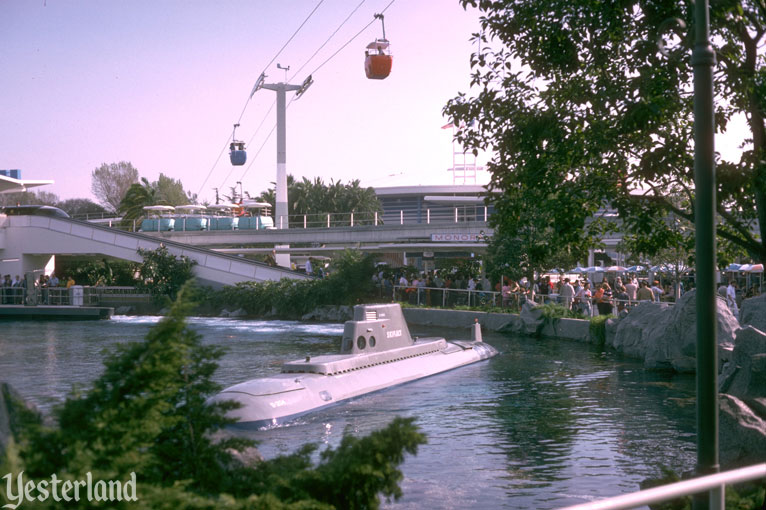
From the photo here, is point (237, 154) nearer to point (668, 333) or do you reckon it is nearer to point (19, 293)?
point (19, 293)

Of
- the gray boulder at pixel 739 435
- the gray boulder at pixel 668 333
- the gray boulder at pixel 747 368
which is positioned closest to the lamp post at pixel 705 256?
the gray boulder at pixel 739 435

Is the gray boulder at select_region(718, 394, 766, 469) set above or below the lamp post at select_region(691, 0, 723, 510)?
below

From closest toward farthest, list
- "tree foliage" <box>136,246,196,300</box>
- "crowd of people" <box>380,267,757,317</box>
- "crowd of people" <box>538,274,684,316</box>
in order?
"crowd of people" <box>538,274,684,316</box>, "crowd of people" <box>380,267,757,317</box>, "tree foliage" <box>136,246,196,300</box>

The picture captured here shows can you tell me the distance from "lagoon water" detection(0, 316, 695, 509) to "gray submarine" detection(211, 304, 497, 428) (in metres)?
0.37

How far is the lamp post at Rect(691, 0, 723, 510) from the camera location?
709 centimetres

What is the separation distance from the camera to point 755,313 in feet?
64.6

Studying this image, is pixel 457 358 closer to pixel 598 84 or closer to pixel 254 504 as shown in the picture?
pixel 598 84

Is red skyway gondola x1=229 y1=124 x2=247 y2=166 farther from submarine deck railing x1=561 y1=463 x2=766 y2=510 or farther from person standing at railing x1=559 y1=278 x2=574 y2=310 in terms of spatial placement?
submarine deck railing x1=561 y1=463 x2=766 y2=510

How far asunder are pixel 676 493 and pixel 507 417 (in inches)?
559

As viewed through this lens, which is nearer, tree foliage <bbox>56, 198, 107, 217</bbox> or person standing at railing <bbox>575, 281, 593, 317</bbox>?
person standing at railing <bbox>575, 281, 593, 317</bbox>

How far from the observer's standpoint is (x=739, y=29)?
12281 mm

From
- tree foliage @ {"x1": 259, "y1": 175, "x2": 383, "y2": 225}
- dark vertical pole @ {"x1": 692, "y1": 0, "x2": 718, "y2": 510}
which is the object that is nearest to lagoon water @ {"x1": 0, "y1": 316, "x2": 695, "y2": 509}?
dark vertical pole @ {"x1": 692, "y1": 0, "x2": 718, "y2": 510}

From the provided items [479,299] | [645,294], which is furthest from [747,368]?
[479,299]

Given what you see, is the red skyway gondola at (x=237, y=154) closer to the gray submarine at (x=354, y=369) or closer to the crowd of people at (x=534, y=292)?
the crowd of people at (x=534, y=292)
